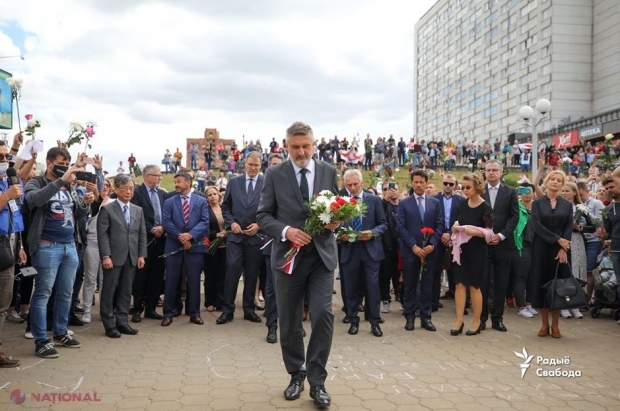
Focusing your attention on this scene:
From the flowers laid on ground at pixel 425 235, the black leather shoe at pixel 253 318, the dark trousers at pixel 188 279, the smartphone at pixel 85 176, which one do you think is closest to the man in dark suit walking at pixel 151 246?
the dark trousers at pixel 188 279

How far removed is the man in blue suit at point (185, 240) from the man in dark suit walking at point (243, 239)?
0.42 metres

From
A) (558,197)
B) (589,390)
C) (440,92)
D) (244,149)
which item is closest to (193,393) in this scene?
(589,390)

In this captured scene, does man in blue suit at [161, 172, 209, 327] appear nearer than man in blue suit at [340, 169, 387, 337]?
No

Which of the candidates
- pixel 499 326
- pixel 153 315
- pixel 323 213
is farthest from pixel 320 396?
pixel 153 315

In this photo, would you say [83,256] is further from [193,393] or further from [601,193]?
[601,193]

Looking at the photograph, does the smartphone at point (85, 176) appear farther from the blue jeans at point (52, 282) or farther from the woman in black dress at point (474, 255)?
the woman in black dress at point (474, 255)

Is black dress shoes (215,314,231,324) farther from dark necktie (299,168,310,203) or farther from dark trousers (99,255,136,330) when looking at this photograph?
dark necktie (299,168,310,203)

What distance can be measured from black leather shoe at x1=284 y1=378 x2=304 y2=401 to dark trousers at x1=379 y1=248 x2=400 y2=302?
176 inches

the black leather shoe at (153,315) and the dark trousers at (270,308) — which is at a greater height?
the dark trousers at (270,308)

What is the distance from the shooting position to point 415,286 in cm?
775

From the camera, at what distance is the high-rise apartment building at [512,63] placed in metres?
60.8

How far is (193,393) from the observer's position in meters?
4.78

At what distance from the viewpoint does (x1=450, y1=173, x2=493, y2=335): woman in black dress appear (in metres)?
7.25

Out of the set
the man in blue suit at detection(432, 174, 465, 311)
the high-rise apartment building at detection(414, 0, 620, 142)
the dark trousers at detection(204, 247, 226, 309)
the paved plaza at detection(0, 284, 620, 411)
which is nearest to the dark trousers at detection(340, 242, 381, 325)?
the paved plaza at detection(0, 284, 620, 411)
